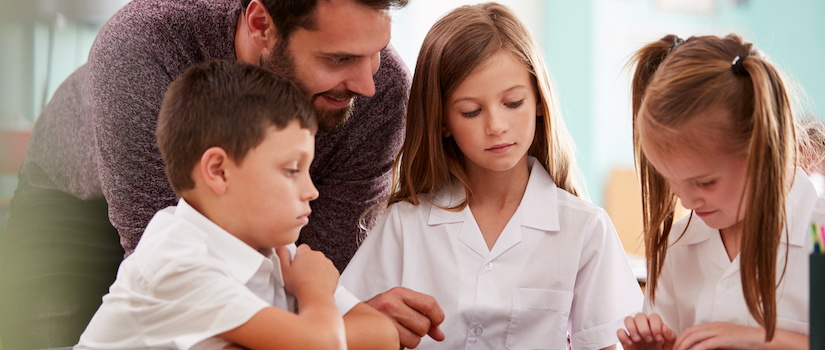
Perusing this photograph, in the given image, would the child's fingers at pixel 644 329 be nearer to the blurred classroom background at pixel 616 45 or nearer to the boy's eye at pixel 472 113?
the boy's eye at pixel 472 113

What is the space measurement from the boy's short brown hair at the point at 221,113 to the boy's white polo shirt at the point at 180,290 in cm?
8

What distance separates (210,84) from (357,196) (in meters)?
0.85

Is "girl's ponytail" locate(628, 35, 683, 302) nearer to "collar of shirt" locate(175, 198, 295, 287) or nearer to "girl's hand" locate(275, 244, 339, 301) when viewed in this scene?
"girl's hand" locate(275, 244, 339, 301)

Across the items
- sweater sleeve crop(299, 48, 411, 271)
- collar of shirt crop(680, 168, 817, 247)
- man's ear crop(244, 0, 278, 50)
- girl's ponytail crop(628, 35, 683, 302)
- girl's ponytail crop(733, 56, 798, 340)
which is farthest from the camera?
sweater sleeve crop(299, 48, 411, 271)

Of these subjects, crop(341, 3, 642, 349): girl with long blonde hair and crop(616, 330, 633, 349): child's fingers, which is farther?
crop(341, 3, 642, 349): girl with long blonde hair

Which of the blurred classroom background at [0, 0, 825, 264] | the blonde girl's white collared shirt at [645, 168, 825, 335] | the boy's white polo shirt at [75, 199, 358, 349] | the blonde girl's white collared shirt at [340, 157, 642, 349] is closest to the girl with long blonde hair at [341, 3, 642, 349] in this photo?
the blonde girl's white collared shirt at [340, 157, 642, 349]

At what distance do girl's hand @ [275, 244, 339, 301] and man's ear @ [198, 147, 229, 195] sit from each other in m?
0.17

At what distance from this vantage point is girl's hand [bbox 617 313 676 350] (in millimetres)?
1021

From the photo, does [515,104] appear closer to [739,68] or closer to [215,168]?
[739,68]

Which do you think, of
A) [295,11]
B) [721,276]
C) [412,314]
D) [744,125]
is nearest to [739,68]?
[744,125]

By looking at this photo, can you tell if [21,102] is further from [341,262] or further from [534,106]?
[534,106]

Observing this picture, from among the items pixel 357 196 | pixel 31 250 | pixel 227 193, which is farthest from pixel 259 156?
pixel 31 250

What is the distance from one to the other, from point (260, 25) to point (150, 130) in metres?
0.33

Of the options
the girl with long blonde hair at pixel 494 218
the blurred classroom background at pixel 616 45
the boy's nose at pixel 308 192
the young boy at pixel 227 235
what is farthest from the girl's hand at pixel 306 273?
the blurred classroom background at pixel 616 45
